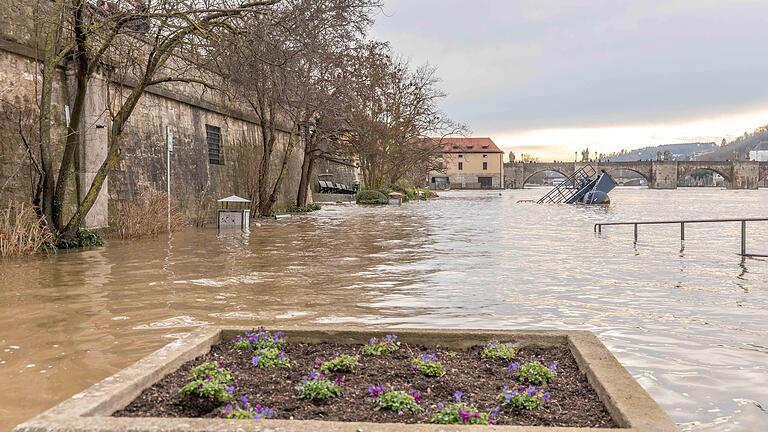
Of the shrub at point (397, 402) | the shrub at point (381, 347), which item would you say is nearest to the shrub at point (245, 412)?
the shrub at point (397, 402)

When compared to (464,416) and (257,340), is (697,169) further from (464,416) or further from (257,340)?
(464,416)

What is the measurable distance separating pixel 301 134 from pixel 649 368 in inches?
1243

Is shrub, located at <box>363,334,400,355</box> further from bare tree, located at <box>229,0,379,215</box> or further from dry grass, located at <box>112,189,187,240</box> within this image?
dry grass, located at <box>112,189,187,240</box>

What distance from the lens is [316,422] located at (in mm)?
2848

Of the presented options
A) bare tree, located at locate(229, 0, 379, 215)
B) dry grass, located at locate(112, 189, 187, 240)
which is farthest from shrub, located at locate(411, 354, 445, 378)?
dry grass, located at locate(112, 189, 187, 240)

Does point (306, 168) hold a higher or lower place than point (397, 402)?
higher

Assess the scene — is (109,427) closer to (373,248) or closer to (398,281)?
(398,281)

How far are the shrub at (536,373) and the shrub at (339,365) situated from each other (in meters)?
0.97

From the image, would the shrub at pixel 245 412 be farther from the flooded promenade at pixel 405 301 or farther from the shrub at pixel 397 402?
the flooded promenade at pixel 405 301

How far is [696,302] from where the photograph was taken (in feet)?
27.3

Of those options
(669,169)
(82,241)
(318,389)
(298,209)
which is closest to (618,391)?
(318,389)

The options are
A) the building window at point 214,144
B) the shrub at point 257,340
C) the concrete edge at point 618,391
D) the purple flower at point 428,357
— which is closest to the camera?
the concrete edge at point 618,391

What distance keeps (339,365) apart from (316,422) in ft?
3.79

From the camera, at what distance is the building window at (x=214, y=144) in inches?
934
